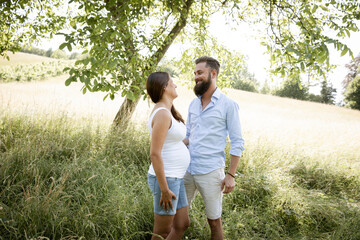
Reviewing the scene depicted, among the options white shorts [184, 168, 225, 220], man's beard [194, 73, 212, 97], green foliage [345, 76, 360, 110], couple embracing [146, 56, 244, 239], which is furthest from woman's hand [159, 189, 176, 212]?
green foliage [345, 76, 360, 110]

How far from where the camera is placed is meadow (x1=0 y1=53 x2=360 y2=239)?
2.82 m

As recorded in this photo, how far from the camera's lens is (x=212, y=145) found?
2662mm

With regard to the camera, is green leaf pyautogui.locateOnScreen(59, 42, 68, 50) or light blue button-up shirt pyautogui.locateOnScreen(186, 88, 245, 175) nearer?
light blue button-up shirt pyautogui.locateOnScreen(186, 88, 245, 175)

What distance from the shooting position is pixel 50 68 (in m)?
33.4

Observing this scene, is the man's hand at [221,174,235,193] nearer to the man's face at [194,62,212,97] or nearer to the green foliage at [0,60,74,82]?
the man's face at [194,62,212,97]

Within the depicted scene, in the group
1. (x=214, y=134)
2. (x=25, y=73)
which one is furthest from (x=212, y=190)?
(x=25, y=73)

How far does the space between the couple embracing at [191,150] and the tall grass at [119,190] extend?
73 cm

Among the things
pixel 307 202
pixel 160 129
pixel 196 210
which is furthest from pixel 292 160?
pixel 160 129

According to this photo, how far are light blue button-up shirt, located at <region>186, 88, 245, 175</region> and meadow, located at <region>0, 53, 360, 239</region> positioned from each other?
107 cm

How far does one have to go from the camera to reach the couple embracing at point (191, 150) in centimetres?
213

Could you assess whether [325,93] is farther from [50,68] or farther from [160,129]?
[160,129]

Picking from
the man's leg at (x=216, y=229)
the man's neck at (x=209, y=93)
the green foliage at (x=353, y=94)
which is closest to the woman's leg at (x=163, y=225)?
the man's leg at (x=216, y=229)

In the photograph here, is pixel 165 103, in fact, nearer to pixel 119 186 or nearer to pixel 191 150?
pixel 191 150

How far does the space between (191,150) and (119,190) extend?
1487mm
